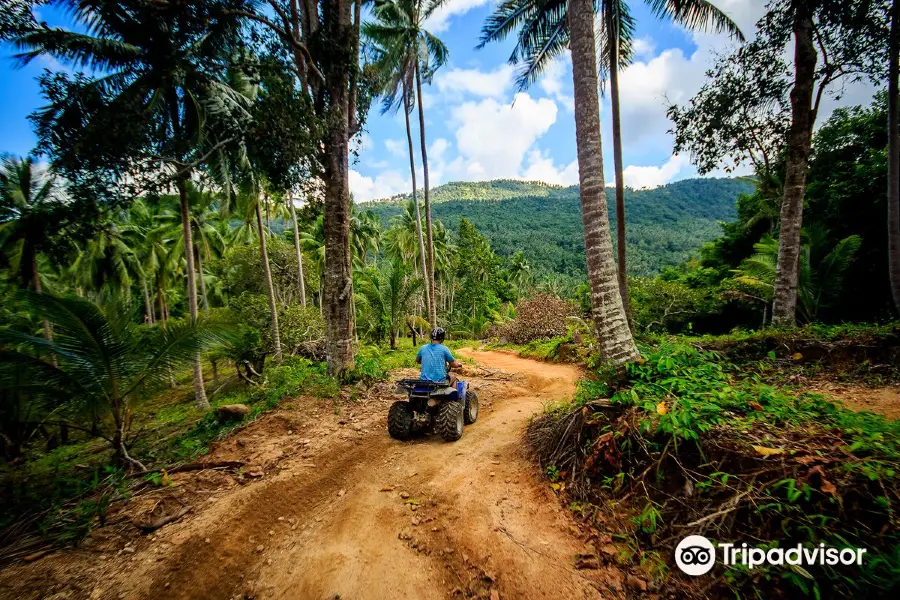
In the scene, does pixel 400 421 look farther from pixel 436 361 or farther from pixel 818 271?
pixel 818 271

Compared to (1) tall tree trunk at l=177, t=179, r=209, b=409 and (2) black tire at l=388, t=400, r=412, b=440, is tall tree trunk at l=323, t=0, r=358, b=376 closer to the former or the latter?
(2) black tire at l=388, t=400, r=412, b=440

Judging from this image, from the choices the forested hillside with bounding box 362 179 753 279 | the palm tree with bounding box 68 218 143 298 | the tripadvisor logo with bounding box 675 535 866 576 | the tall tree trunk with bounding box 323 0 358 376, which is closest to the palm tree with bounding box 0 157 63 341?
the palm tree with bounding box 68 218 143 298

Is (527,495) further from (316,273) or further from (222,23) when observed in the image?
(316,273)

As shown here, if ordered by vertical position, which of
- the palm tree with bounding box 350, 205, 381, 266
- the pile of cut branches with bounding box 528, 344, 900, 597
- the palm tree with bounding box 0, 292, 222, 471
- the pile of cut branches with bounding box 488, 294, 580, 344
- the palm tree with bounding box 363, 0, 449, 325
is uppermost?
the palm tree with bounding box 363, 0, 449, 325

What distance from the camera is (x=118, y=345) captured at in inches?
178

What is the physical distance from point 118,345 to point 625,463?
635 centimetres

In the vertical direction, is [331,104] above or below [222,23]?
below

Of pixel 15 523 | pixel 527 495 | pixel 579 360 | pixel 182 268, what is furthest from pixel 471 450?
pixel 182 268

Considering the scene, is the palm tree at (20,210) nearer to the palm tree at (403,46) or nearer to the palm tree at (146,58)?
the palm tree at (146,58)

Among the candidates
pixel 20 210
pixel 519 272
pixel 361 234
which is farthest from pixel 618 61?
pixel 519 272

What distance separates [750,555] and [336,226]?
8.38 meters

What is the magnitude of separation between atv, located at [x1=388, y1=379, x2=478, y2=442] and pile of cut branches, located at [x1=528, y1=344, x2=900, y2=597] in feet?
5.00

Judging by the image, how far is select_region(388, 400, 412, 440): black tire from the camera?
5414 mm

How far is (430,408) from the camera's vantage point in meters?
5.60
